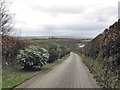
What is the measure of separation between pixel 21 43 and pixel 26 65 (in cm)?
456

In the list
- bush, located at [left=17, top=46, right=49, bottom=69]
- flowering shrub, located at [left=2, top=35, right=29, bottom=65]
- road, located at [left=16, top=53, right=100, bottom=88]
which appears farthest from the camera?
bush, located at [left=17, top=46, right=49, bottom=69]

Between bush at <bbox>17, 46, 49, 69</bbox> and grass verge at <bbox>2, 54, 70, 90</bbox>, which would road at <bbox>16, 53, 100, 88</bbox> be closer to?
grass verge at <bbox>2, 54, 70, 90</bbox>

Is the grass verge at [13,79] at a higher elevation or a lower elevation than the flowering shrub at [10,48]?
lower

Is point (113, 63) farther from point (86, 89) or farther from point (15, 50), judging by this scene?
point (15, 50)

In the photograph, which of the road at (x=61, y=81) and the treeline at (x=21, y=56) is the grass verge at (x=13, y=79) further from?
the treeline at (x=21, y=56)

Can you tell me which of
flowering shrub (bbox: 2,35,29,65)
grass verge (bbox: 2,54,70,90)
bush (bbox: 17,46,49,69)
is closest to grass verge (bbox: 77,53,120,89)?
grass verge (bbox: 2,54,70,90)

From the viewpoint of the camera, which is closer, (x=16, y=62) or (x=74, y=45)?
(x=16, y=62)

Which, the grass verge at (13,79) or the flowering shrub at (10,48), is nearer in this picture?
the grass verge at (13,79)

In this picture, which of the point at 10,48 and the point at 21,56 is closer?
the point at 21,56

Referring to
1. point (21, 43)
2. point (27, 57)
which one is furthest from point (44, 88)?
point (21, 43)

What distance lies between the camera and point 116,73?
14.8 metres

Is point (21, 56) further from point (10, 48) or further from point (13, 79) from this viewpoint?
point (13, 79)

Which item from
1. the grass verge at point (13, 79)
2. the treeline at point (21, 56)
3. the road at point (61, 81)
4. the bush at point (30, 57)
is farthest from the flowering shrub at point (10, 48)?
the road at point (61, 81)

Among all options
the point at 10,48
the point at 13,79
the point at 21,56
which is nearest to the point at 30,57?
the point at 21,56
